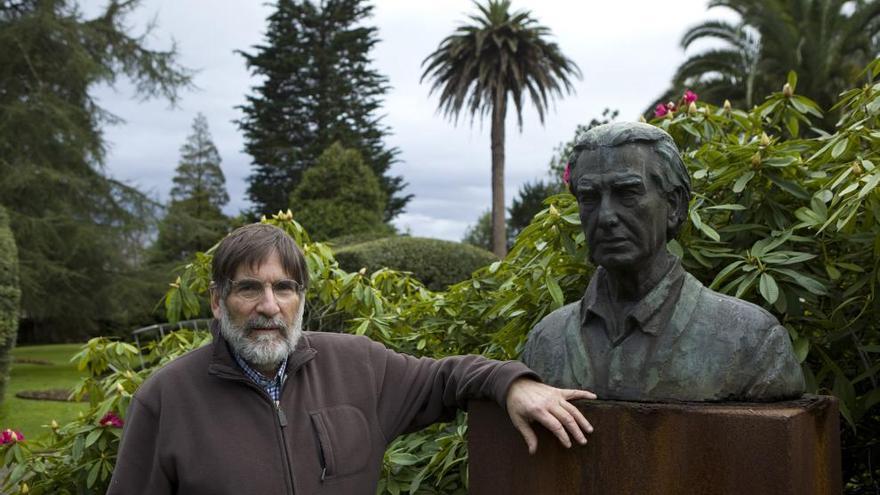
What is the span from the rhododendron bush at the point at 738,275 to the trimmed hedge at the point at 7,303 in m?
6.77

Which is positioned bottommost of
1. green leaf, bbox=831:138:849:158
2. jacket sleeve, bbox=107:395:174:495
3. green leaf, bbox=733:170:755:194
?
jacket sleeve, bbox=107:395:174:495

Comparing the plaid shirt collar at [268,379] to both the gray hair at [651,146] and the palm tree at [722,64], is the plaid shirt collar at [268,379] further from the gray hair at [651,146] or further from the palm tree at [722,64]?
the palm tree at [722,64]

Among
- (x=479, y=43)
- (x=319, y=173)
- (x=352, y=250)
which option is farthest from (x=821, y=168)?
(x=479, y=43)

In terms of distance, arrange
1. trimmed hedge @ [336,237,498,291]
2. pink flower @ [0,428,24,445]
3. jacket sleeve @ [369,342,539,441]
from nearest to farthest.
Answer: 1. jacket sleeve @ [369,342,539,441]
2. pink flower @ [0,428,24,445]
3. trimmed hedge @ [336,237,498,291]

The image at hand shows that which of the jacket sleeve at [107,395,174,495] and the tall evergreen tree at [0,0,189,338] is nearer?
the jacket sleeve at [107,395,174,495]

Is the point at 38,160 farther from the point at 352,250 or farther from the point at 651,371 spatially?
the point at 651,371

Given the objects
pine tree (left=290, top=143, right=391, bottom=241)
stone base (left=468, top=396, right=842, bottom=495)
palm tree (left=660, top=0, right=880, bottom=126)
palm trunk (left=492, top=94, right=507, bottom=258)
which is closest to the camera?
stone base (left=468, top=396, right=842, bottom=495)

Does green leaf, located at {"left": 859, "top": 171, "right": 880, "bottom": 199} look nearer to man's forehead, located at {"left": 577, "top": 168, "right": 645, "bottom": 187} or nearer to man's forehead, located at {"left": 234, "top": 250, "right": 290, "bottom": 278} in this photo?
man's forehead, located at {"left": 577, "top": 168, "right": 645, "bottom": 187}

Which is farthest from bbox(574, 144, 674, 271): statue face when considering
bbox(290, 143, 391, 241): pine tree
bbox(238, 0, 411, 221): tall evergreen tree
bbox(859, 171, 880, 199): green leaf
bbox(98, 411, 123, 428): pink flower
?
bbox(238, 0, 411, 221): tall evergreen tree

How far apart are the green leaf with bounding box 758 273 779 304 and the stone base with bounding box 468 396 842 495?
49 cm

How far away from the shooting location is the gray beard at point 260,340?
260cm

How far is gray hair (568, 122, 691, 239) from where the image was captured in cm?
250

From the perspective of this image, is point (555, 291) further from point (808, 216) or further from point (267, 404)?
point (267, 404)

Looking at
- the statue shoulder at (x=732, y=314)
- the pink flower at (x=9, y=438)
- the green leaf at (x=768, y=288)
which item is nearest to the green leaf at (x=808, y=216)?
the green leaf at (x=768, y=288)
